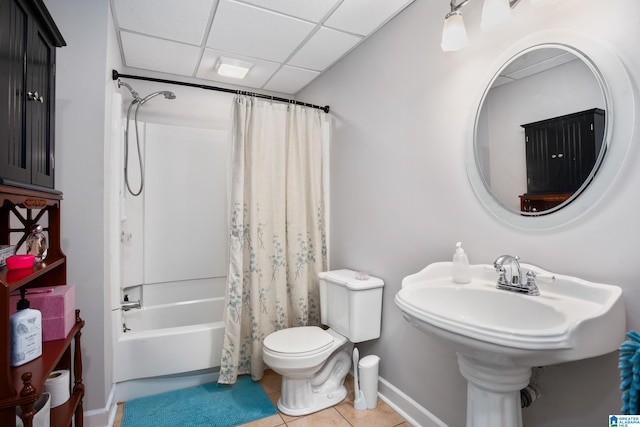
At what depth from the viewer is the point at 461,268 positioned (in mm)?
1391

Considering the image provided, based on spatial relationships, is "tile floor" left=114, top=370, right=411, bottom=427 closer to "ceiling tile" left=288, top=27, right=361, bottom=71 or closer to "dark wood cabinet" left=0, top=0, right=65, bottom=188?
"dark wood cabinet" left=0, top=0, right=65, bottom=188

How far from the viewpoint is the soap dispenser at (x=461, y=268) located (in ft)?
4.53

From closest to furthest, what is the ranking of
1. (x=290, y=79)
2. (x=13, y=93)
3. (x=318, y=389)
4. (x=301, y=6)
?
(x=13, y=93)
(x=301, y=6)
(x=318, y=389)
(x=290, y=79)

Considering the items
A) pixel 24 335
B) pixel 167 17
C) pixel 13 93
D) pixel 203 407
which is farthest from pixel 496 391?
pixel 167 17

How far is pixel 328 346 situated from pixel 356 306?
29 cm

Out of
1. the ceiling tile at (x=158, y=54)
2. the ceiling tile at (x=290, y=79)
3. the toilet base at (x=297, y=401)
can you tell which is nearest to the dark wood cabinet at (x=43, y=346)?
the toilet base at (x=297, y=401)

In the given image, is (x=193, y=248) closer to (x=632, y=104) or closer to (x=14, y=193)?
(x=14, y=193)

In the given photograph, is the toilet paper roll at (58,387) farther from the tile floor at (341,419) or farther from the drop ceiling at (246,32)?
the drop ceiling at (246,32)

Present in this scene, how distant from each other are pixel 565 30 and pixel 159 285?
117 inches

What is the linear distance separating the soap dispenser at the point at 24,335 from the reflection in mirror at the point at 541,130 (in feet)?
Answer: 5.88

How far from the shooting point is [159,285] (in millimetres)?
2650

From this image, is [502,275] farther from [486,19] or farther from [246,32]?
[246,32]

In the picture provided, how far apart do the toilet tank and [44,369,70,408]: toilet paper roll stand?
139 centimetres

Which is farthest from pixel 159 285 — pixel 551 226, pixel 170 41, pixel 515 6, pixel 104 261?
pixel 515 6
